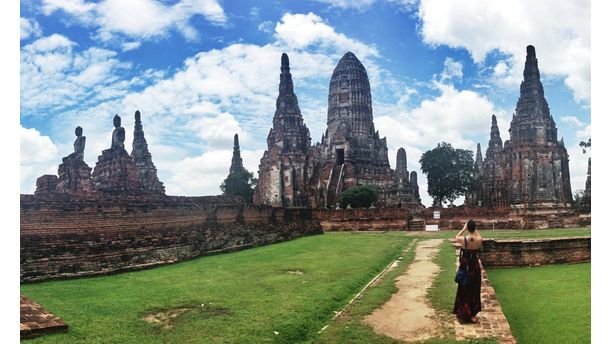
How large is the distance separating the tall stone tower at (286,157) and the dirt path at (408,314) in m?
35.5

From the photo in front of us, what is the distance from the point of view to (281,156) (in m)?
47.7

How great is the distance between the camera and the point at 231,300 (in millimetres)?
8500

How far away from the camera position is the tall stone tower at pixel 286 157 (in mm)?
46875

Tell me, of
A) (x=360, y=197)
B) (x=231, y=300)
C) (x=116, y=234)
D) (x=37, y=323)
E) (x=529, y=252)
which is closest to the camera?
(x=37, y=323)

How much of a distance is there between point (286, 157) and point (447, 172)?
19.1m

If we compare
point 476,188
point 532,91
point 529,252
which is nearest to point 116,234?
point 529,252

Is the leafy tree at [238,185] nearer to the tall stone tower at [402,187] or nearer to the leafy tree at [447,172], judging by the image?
the tall stone tower at [402,187]

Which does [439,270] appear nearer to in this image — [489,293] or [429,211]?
[489,293]

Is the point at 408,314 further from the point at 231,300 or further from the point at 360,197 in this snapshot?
the point at 360,197

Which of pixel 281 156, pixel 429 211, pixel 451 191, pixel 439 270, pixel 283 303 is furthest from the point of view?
pixel 451 191

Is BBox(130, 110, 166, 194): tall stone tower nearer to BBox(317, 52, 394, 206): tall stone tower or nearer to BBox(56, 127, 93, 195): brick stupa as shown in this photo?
BBox(317, 52, 394, 206): tall stone tower
